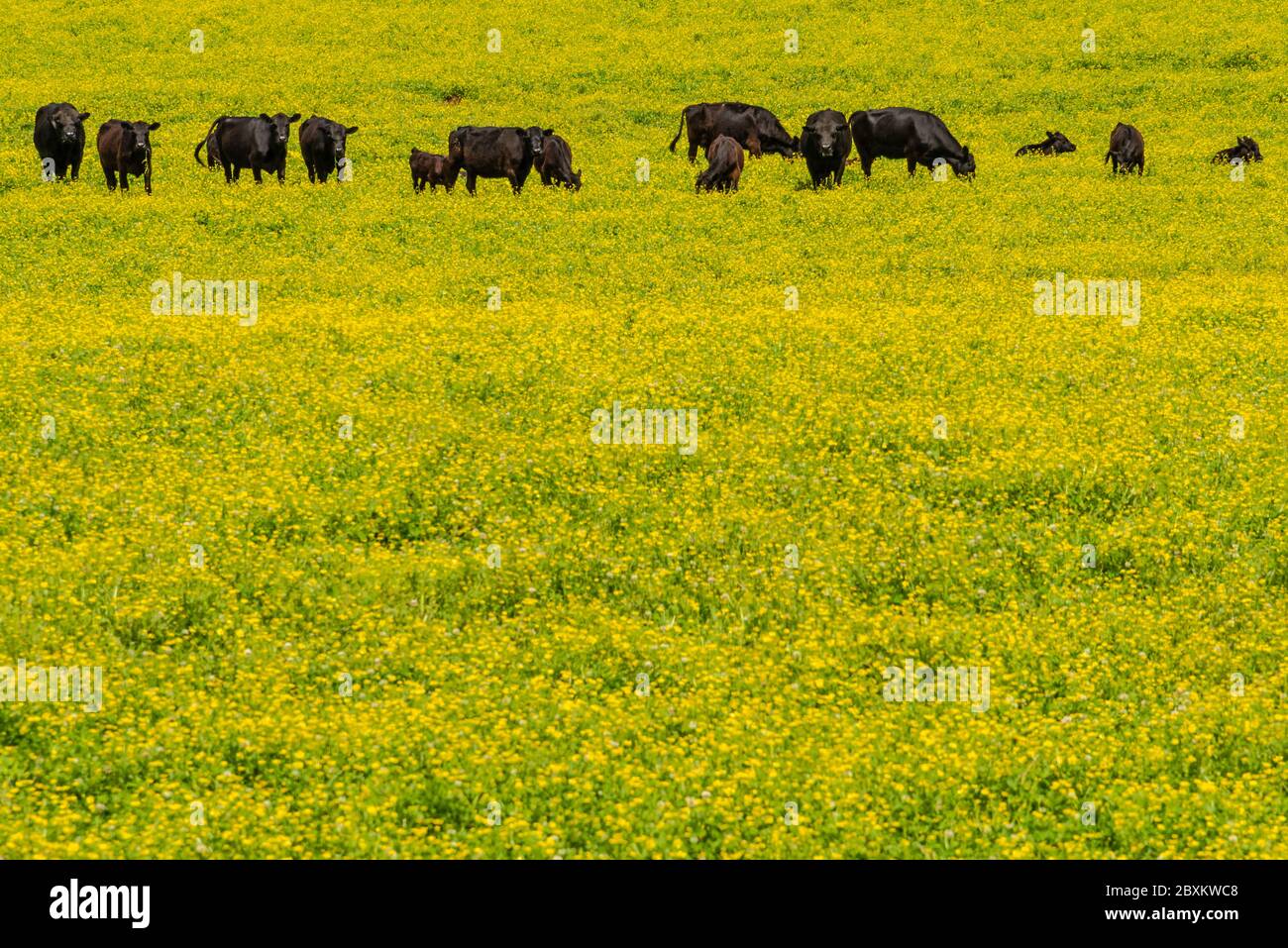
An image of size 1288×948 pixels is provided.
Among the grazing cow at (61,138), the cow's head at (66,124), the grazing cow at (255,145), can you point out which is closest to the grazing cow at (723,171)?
the grazing cow at (255,145)

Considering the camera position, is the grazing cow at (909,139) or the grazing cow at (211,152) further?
the grazing cow at (909,139)

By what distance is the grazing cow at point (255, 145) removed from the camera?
31.2m

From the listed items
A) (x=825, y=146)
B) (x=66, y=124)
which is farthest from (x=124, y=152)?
(x=825, y=146)

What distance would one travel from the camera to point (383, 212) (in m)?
28.0

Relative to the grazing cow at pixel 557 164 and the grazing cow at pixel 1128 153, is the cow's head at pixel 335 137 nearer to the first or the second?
the grazing cow at pixel 557 164

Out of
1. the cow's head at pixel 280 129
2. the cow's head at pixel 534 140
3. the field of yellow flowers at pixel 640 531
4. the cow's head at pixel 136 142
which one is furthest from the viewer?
the cow's head at pixel 280 129

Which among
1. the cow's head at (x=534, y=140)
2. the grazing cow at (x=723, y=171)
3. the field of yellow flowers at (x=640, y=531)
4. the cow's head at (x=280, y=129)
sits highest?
the cow's head at (x=280, y=129)

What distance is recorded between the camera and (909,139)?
33.0 m

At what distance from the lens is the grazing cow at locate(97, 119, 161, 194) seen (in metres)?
29.7

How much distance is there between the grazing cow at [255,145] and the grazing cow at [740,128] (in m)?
9.77

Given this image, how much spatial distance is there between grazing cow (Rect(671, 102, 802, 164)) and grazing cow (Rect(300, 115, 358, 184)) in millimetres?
8528
